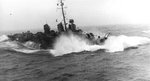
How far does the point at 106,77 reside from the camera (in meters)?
21.5

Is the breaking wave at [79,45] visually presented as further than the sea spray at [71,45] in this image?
No

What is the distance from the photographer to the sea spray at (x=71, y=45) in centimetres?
4016

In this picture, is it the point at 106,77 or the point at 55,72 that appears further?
the point at 55,72

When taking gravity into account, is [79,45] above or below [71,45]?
below

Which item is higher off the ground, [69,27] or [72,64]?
[69,27]

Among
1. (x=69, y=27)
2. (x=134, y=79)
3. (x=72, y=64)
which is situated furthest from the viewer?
(x=69, y=27)

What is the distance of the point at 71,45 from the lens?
4119cm

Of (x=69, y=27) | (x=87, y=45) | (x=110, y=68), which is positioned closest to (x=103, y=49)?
(x=87, y=45)

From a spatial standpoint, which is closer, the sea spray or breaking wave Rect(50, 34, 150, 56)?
breaking wave Rect(50, 34, 150, 56)

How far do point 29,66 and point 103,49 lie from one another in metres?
16.5

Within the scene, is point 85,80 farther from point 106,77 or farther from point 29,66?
point 29,66

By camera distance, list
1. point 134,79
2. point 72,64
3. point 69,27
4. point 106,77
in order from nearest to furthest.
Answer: point 134,79, point 106,77, point 72,64, point 69,27

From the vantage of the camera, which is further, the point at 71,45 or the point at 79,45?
the point at 79,45

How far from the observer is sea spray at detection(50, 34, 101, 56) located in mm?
40156
